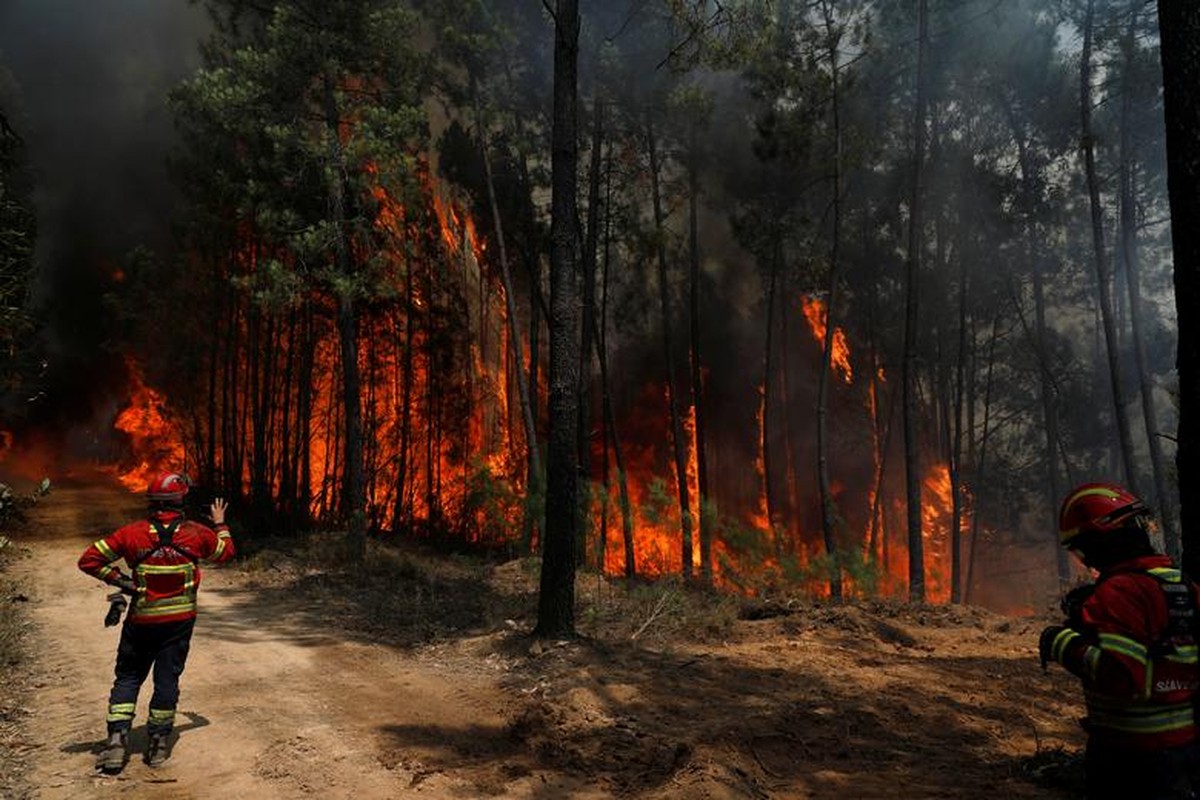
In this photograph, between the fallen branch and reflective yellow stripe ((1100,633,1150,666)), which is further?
the fallen branch

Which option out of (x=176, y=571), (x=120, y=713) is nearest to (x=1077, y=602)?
(x=176, y=571)

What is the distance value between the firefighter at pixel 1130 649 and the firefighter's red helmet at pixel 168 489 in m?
5.07

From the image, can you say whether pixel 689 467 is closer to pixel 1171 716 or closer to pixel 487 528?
pixel 487 528

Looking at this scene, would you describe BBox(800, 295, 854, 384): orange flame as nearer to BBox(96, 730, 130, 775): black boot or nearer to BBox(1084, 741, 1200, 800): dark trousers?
BBox(96, 730, 130, 775): black boot

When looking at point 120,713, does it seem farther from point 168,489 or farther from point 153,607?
point 168,489

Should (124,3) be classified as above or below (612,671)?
above

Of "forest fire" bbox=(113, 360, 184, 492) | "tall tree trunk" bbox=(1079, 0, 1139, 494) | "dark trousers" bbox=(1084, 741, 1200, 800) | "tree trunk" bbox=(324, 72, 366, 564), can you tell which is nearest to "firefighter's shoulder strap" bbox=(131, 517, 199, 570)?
"dark trousers" bbox=(1084, 741, 1200, 800)

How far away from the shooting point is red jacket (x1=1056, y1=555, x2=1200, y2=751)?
98.0 inches

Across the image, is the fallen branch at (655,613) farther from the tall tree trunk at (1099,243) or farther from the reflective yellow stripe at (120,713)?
the tall tree trunk at (1099,243)

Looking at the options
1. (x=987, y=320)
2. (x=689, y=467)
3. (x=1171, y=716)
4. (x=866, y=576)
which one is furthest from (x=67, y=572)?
(x=987, y=320)

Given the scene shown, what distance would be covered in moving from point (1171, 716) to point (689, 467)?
27.2 m

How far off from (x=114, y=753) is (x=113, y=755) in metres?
0.01

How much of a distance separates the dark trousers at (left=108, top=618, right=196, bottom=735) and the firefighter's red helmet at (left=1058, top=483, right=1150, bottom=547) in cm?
507

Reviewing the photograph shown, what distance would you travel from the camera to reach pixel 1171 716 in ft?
8.59
